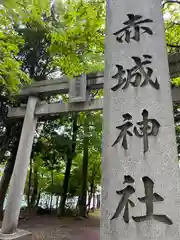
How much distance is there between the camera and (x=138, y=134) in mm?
2074

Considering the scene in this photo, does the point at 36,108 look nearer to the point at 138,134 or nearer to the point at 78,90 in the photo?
the point at 78,90

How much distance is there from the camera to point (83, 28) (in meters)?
4.30

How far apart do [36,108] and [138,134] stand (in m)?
3.89

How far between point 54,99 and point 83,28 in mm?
5187

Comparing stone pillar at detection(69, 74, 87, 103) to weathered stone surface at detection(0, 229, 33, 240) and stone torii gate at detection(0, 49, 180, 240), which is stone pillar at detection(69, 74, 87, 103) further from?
weathered stone surface at detection(0, 229, 33, 240)

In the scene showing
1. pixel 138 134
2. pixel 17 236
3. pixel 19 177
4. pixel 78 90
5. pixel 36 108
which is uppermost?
pixel 78 90

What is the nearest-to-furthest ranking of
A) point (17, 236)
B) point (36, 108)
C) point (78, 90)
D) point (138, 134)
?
point (138, 134) → point (17, 236) → point (78, 90) → point (36, 108)

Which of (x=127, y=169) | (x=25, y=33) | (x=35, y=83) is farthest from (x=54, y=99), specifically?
(x=127, y=169)

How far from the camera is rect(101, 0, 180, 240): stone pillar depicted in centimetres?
177

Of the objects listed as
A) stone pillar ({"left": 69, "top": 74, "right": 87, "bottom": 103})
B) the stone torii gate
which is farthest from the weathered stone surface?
stone pillar ({"left": 69, "top": 74, "right": 87, "bottom": 103})

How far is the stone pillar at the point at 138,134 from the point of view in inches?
69.5

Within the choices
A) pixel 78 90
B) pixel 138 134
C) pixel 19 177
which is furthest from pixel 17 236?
pixel 138 134

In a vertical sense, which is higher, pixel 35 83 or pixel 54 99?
pixel 54 99

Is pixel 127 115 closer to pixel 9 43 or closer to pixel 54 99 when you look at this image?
pixel 9 43
